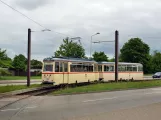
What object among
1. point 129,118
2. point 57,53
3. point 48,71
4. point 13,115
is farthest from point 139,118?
point 57,53

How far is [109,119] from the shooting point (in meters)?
13.0

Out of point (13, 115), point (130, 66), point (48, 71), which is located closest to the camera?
point (13, 115)

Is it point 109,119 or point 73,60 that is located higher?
point 73,60

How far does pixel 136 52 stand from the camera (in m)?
116

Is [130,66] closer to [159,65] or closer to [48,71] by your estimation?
[48,71]

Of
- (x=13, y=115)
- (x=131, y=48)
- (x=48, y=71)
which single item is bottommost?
(x=13, y=115)

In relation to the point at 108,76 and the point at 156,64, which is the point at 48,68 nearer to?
the point at 108,76

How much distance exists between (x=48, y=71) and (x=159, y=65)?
296ft

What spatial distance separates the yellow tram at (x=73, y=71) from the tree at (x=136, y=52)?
221 feet

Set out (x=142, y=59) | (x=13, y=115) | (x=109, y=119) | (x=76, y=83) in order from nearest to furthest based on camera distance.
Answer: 1. (x=109, y=119)
2. (x=13, y=115)
3. (x=76, y=83)
4. (x=142, y=59)

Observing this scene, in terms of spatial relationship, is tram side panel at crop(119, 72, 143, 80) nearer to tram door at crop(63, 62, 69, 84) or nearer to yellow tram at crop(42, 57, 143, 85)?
yellow tram at crop(42, 57, 143, 85)

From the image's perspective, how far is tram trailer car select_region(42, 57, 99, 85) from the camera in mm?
34094

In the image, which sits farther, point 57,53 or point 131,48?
point 131,48

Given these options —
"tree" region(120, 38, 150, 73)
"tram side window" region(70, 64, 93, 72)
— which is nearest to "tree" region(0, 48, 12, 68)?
"tram side window" region(70, 64, 93, 72)
